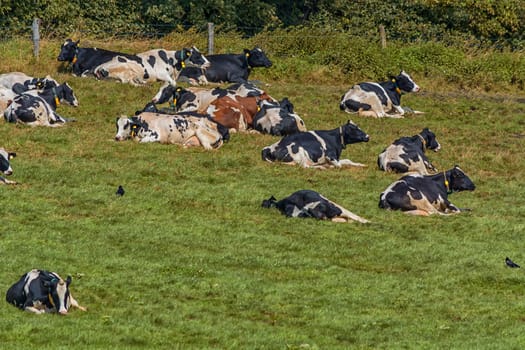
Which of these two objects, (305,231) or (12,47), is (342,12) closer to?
(12,47)

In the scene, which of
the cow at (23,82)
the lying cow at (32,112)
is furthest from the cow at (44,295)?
the cow at (23,82)

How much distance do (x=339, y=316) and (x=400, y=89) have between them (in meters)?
23.1

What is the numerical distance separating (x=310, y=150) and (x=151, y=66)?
1216 centimetres

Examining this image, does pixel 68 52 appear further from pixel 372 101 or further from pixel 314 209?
pixel 314 209

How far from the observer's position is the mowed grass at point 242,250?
1622 centimetres

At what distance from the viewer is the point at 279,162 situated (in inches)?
1171

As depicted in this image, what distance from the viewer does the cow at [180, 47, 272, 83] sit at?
40.7 metres

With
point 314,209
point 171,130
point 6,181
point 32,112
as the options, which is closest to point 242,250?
point 314,209

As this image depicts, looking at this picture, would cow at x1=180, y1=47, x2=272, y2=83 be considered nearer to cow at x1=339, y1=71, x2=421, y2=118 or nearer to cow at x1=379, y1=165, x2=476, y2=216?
cow at x1=339, y1=71, x2=421, y2=118

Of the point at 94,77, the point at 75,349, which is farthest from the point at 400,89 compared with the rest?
the point at 75,349

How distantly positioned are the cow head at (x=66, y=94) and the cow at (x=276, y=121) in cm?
584

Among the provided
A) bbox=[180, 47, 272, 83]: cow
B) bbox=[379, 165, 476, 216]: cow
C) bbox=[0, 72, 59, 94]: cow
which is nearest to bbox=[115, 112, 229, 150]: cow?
bbox=[0, 72, 59, 94]: cow

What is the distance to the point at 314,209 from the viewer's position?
941 inches

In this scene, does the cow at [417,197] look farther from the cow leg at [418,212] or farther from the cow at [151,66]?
the cow at [151,66]
